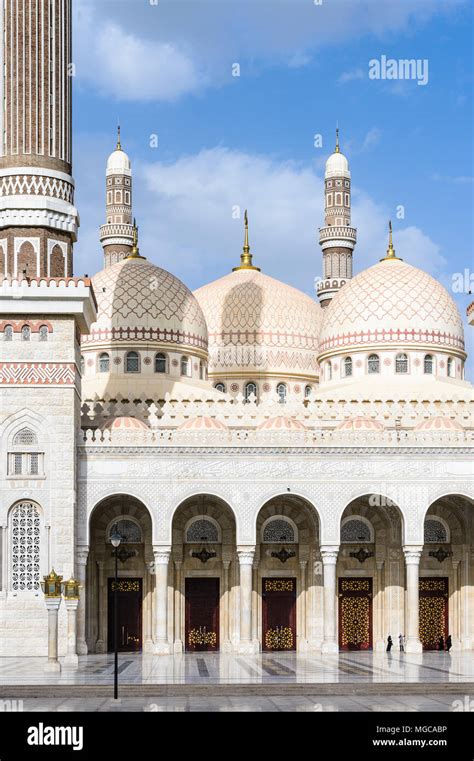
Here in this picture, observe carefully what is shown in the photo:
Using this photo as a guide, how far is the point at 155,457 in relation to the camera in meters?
33.7

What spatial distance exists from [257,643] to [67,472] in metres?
6.63

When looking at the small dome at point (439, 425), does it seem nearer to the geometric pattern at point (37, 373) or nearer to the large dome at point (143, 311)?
the geometric pattern at point (37, 373)

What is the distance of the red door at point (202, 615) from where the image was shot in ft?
118

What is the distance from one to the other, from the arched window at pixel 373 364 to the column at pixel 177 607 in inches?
389

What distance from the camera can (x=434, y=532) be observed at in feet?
121

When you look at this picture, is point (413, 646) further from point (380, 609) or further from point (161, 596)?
point (161, 596)

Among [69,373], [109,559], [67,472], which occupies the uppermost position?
[69,373]

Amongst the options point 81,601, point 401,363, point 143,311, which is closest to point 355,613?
point 81,601

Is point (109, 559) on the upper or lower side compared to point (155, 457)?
lower

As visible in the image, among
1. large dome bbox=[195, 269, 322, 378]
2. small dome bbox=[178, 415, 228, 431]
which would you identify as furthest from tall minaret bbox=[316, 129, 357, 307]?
small dome bbox=[178, 415, 228, 431]
